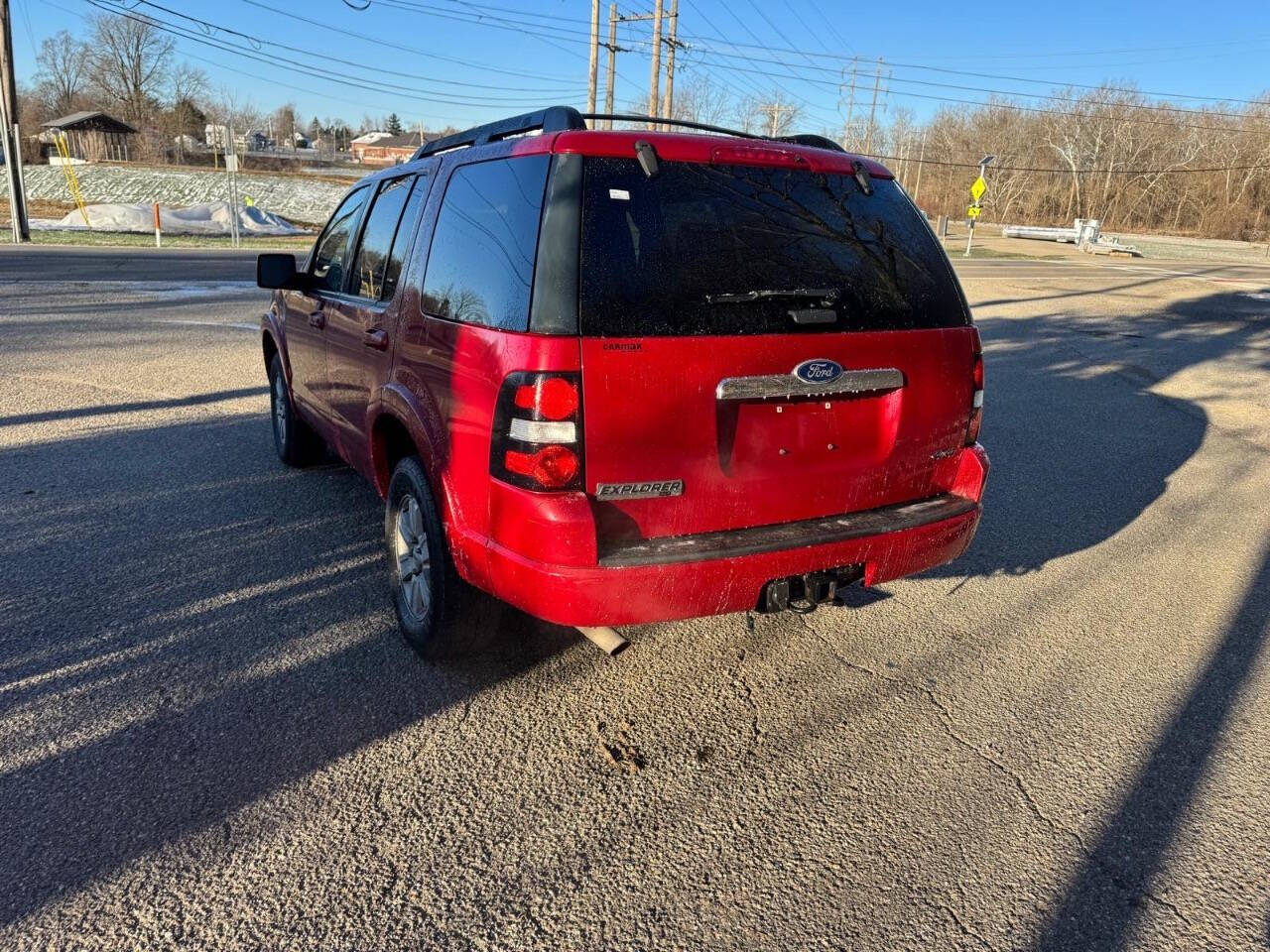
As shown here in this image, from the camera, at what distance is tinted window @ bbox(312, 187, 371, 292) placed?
4.59 metres

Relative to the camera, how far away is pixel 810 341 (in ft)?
9.75

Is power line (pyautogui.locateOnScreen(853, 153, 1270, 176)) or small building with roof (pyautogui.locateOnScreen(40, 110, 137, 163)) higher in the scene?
power line (pyautogui.locateOnScreen(853, 153, 1270, 176))

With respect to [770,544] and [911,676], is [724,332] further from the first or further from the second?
[911,676]

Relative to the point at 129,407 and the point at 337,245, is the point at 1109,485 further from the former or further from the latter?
the point at 129,407

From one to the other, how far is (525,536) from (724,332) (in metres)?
0.89

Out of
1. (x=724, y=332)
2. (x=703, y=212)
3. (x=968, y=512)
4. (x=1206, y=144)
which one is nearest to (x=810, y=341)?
(x=724, y=332)

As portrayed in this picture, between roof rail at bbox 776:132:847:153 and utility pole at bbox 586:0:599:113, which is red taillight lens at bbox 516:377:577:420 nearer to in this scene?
roof rail at bbox 776:132:847:153

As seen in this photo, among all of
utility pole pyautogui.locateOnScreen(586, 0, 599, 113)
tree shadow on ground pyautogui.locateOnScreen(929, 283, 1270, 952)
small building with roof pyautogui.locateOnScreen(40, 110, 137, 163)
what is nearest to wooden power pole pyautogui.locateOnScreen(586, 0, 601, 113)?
utility pole pyautogui.locateOnScreen(586, 0, 599, 113)

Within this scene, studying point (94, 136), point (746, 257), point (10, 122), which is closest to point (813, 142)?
point (746, 257)

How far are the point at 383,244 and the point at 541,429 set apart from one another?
1834 mm

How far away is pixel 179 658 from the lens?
3510 mm

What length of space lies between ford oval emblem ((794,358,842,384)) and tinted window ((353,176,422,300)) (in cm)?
177

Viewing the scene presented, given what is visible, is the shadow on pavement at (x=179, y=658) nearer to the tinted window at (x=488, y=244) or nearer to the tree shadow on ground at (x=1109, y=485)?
the tinted window at (x=488, y=244)

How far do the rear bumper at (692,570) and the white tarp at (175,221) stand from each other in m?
33.8
